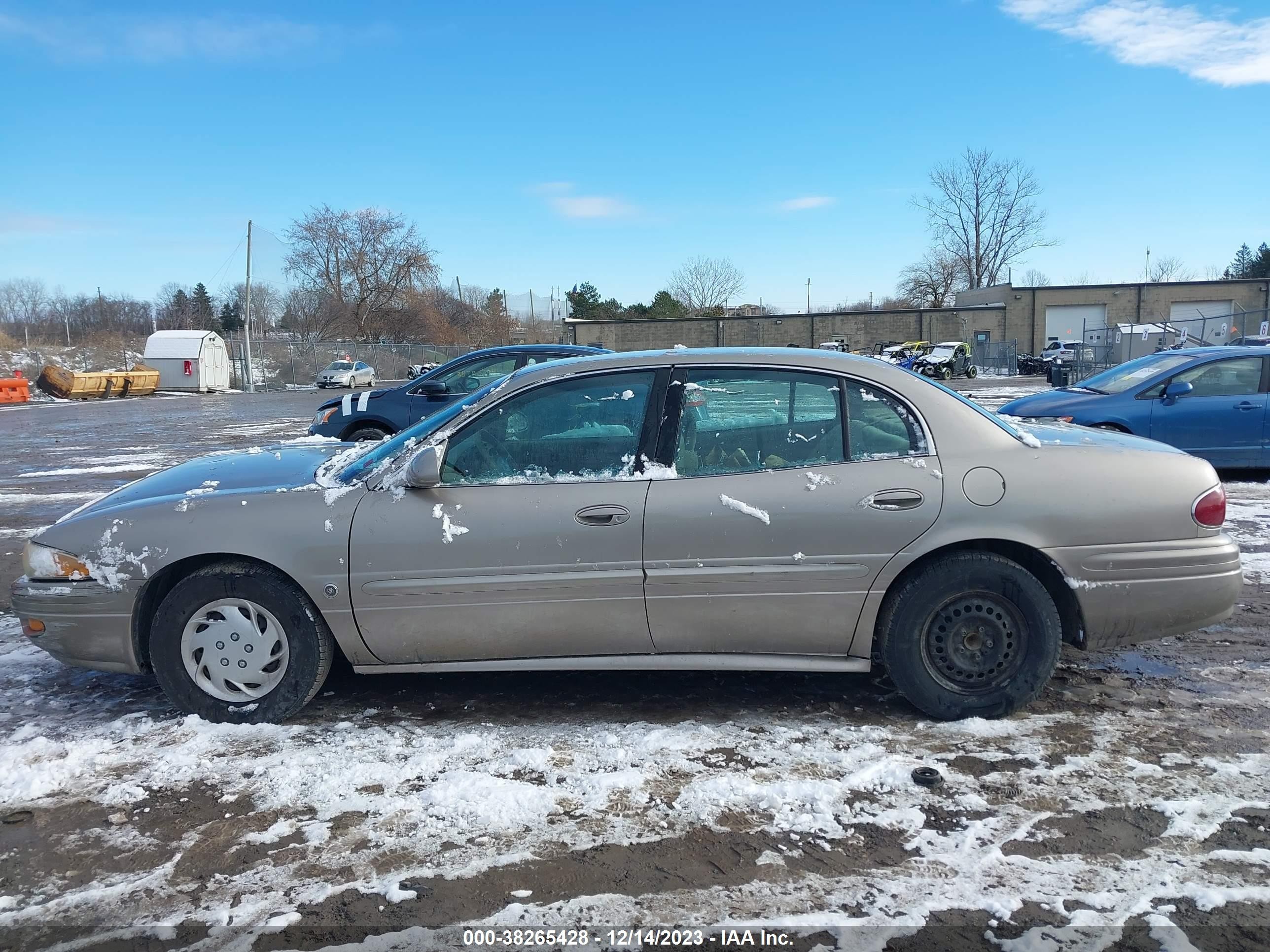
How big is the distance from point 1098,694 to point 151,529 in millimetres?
4181

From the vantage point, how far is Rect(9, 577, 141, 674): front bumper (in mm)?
3695

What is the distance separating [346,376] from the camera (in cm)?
4322

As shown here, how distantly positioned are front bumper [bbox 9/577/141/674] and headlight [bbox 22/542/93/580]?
0.03 m

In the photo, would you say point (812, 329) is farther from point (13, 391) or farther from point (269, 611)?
point (269, 611)

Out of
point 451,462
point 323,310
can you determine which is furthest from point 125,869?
point 323,310

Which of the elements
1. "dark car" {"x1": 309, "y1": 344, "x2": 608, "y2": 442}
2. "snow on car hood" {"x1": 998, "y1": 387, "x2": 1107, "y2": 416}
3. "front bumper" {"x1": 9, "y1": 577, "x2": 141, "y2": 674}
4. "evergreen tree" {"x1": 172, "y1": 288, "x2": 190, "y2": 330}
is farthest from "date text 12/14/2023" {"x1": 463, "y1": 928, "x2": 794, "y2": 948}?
"evergreen tree" {"x1": 172, "y1": 288, "x2": 190, "y2": 330}

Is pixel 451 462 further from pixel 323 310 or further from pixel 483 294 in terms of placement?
pixel 483 294

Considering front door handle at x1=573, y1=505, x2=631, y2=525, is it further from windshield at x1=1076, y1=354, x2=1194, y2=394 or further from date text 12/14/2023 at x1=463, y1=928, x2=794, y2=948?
windshield at x1=1076, y1=354, x2=1194, y2=394

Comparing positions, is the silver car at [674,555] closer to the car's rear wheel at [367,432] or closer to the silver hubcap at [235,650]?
the silver hubcap at [235,650]

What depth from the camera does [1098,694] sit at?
4004 mm

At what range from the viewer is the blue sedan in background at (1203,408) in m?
9.02

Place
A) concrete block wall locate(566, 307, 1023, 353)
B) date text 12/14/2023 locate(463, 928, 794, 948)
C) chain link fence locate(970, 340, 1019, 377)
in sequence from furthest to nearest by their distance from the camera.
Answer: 1. concrete block wall locate(566, 307, 1023, 353)
2. chain link fence locate(970, 340, 1019, 377)
3. date text 12/14/2023 locate(463, 928, 794, 948)

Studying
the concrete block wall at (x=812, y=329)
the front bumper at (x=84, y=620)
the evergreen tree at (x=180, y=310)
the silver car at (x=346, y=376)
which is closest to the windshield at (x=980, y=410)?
the front bumper at (x=84, y=620)

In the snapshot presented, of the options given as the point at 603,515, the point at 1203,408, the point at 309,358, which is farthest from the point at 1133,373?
the point at 309,358
